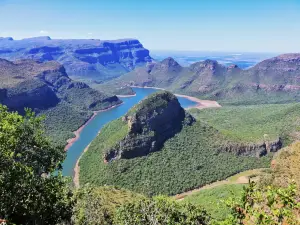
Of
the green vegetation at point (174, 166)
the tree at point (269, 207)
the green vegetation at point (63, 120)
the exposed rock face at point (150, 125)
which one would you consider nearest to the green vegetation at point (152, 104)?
the exposed rock face at point (150, 125)

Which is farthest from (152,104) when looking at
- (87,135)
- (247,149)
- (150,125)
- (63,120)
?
(63,120)

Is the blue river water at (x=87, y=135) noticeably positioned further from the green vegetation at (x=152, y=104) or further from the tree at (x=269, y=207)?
the tree at (x=269, y=207)

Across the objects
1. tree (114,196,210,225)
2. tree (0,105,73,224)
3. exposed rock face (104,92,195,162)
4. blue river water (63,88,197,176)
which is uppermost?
tree (0,105,73,224)

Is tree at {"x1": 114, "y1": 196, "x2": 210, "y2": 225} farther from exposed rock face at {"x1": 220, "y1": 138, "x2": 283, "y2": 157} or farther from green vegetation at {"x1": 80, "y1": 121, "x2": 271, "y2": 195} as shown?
exposed rock face at {"x1": 220, "y1": 138, "x2": 283, "y2": 157}

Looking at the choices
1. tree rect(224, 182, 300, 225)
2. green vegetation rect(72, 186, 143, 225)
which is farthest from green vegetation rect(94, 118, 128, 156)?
tree rect(224, 182, 300, 225)

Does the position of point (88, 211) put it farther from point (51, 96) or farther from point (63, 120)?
point (51, 96)

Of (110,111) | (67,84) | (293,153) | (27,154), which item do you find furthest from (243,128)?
(67,84)

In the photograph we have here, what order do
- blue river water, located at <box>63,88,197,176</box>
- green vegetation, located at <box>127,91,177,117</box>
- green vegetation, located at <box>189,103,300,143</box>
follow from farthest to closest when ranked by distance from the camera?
green vegetation, located at <box>189,103,300,143</box>
blue river water, located at <box>63,88,197,176</box>
green vegetation, located at <box>127,91,177,117</box>
